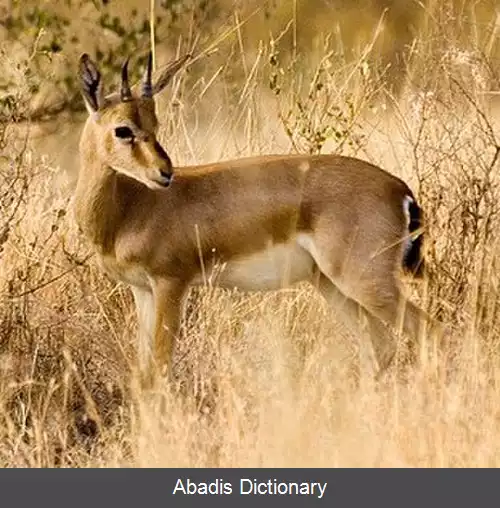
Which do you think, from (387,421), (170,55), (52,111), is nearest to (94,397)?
(387,421)

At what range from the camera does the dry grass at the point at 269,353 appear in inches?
269

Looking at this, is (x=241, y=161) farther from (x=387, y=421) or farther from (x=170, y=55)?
Answer: (x=170, y=55)

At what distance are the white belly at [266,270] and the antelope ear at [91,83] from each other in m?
0.92

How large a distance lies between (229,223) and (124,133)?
25.3 inches

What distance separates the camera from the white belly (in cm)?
841

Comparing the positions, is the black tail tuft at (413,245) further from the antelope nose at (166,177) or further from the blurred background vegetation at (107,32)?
the blurred background vegetation at (107,32)

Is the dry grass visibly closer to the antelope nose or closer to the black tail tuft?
the black tail tuft

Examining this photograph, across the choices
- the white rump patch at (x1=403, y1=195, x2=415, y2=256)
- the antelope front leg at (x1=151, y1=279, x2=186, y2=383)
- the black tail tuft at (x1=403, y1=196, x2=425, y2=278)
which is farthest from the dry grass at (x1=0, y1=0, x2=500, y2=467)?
the white rump patch at (x1=403, y1=195, x2=415, y2=256)

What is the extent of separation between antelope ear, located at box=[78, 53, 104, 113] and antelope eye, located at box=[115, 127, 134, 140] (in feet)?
0.62

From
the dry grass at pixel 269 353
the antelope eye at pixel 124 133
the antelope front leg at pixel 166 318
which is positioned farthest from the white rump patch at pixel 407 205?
the antelope eye at pixel 124 133

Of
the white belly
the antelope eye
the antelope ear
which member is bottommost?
the white belly

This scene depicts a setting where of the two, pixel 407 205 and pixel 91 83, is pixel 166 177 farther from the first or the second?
pixel 407 205
